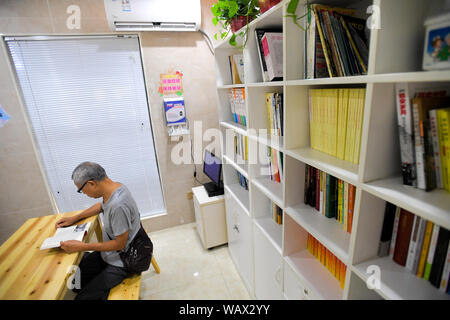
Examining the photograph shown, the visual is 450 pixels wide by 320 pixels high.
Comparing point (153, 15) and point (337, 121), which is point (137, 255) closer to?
point (337, 121)

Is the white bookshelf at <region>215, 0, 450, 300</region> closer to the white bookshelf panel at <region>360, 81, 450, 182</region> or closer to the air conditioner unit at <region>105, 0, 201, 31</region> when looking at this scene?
the white bookshelf panel at <region>360, 81, 450, 182</region>

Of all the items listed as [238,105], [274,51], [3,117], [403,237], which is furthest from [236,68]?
[3,117]

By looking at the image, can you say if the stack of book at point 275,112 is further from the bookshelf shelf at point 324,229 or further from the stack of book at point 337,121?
the bookshelf shelf at point 324,229

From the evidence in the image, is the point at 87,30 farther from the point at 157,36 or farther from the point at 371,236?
the point at 371,236

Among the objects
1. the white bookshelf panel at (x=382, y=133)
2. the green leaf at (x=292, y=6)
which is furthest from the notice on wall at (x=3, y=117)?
the white bookshelf panel at (x=382, y=133)

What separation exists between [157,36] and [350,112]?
224 centimetres

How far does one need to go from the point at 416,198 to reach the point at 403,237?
23 centimetres

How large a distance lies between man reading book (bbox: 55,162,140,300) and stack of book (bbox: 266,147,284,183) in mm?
1086

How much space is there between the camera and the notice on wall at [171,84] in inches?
97.2

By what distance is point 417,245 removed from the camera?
2.39 feet

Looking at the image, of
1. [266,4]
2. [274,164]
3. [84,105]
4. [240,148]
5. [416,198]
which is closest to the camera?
[416,198]

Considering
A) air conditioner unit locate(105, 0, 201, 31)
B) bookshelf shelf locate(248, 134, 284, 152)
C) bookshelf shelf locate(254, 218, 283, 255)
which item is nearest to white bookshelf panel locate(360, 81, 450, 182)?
bookshelf shelf locate(248, 134, 284, 152)

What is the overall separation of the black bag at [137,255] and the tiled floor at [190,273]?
0.52 meters

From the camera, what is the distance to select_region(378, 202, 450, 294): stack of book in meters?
0.67
